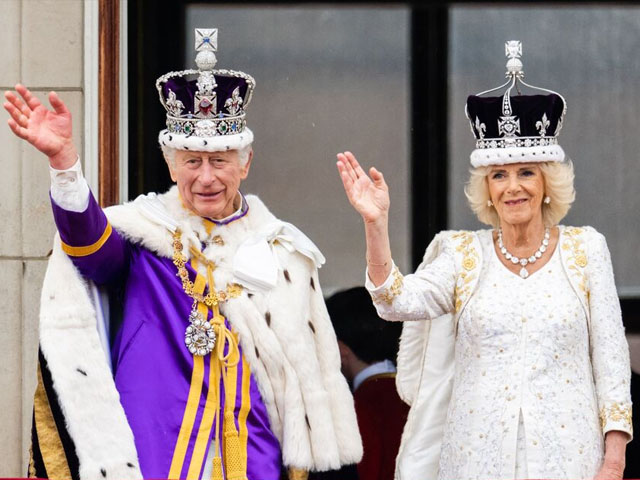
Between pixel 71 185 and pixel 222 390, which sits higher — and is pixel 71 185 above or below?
above

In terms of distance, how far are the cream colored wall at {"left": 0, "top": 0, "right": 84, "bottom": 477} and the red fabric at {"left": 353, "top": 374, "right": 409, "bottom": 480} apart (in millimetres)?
1238

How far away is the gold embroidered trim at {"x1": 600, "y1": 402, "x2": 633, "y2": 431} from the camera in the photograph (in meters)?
4.24

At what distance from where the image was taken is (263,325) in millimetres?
4289

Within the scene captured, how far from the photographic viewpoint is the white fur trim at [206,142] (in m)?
4.29

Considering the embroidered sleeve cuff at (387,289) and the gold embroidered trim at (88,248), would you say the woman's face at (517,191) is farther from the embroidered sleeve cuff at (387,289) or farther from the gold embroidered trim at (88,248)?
the gold embroidered trim at (88,248)

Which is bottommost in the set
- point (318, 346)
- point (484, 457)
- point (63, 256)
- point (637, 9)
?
point (484, 457)

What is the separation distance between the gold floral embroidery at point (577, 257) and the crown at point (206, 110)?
103 cm

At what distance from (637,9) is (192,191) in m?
2.49

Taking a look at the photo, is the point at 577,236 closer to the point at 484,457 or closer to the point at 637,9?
the point at 484,457

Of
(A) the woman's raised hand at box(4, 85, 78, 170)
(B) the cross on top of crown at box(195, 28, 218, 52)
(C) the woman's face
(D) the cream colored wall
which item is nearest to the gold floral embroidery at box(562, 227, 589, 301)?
(C) the woman's face

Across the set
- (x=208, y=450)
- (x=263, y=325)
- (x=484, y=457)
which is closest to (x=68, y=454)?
(x=208, y=450)

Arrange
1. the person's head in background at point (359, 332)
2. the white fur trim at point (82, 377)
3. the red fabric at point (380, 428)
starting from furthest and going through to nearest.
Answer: the person's head in background at point (359, 332) < the red fabric at point (380, 428) < the white fur trim at point (82, 377)

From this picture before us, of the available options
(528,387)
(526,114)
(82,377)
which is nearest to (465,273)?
(528,387)

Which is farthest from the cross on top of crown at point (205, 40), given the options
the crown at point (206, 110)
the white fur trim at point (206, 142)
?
the white fur trim at point (206, 142)
